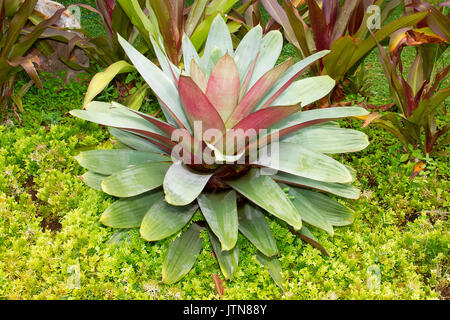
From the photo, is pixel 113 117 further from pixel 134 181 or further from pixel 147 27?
pixel 147 27

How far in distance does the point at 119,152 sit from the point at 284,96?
91 cm

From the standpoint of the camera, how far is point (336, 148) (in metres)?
1.98

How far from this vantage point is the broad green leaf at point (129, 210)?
195 centimetres

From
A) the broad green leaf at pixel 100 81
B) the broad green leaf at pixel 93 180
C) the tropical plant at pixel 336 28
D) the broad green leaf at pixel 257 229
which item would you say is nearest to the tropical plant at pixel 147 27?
the broad green leaf at pixel 100 81

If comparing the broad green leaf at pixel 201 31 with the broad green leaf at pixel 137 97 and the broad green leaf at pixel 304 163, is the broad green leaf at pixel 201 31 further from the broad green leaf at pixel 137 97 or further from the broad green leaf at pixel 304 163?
the broad green leaf at pixel 304 163

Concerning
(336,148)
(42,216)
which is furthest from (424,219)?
(42,216)

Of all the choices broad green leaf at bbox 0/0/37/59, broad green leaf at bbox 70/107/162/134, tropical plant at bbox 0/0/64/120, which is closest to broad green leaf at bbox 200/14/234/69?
broad green leaf at bbox 70/107/162/134

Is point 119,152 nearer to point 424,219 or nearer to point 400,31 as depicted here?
point 424,219

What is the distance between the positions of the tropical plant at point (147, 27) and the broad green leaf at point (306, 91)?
3.88 feet

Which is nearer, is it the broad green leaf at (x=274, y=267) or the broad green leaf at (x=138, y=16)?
the broad green leaf at (x=274, y=267)

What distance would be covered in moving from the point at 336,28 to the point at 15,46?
2481 mm

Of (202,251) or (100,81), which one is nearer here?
(202,251)

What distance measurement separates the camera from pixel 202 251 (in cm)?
207

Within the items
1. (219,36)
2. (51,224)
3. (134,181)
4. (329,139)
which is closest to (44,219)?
(51,224)
